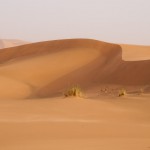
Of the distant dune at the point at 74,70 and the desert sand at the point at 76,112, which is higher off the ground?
the distant dune at the point at 74,70

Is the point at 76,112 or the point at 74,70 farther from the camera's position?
the point at 74,70

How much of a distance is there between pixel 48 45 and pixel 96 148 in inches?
1117

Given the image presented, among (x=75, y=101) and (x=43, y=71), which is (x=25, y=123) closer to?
(x=75, y=101)

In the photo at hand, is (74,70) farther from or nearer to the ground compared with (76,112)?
farther from the ground

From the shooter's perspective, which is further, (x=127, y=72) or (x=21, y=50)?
(x=21, y=50)

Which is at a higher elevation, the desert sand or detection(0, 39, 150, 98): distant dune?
detection(0, 39, 150, 98): distant dune

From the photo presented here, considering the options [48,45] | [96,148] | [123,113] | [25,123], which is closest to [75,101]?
[123,113]

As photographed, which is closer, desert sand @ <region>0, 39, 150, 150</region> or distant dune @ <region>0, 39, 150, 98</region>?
desert sand @ <region>0, 39, 150, 150</region>

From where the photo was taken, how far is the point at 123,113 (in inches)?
356

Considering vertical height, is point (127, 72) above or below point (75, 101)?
above

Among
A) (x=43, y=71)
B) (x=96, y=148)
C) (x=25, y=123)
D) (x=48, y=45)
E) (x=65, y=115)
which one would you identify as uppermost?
(x=48, y=45)

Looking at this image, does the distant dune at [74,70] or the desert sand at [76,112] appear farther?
the distant dune at [74,70]

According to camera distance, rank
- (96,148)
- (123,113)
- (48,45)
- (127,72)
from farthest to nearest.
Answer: (48,45)
(127,72)
(123,113)
(96,148)

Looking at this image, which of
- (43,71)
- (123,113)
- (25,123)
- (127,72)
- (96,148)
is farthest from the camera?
(43,71)
